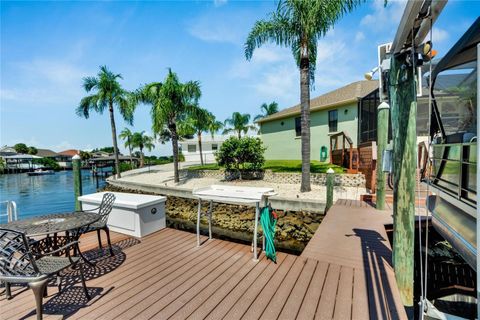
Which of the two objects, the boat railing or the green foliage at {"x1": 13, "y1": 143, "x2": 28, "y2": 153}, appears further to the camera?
the green foliage at {"x1": 13, "y1": 143, "x2": 28, "y2": 153}

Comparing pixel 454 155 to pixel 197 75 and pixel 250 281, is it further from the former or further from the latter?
pixel 197 75

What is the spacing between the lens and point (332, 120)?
15.4 metres

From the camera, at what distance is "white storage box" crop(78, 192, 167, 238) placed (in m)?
4.14

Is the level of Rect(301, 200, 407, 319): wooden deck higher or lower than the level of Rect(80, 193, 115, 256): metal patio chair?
lower

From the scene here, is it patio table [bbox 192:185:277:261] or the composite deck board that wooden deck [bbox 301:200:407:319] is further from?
patio table [bbox 192:185:277:261]

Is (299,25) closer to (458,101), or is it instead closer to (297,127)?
(458,101)

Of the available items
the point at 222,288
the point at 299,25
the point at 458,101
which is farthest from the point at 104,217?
the point at 299,25

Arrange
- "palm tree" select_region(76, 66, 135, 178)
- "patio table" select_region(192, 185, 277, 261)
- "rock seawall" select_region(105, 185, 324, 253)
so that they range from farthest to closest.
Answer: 1. "palm tree" select_region(76, 66, 135, 178)
2. "rock seawall" select_region(105, 185, 324, 253)
3. "patio table" select_region(192, 185, 277, 261)

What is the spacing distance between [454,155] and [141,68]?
9.25 meters

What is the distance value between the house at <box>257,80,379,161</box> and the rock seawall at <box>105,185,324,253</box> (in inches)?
266

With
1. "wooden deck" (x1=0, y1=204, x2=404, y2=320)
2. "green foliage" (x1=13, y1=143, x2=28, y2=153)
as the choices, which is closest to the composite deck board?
"wooden deck" (x1=0, y1=204, x2=404, y2=320)

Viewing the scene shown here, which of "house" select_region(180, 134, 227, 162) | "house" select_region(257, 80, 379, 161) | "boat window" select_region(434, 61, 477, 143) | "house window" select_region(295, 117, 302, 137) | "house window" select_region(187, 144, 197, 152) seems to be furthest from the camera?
"house window" select_region(187, 144, 197, 152)

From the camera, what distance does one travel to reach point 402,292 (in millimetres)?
2418

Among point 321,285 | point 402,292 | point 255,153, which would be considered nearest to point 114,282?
point 321,285
